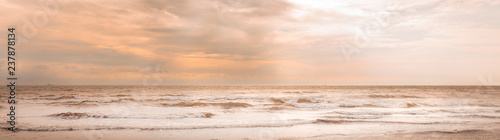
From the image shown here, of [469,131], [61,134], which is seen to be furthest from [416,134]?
[61,134]

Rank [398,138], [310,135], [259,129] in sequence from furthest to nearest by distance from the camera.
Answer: [259,129]
[310,135]
[398,138]

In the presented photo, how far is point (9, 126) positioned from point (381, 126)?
55.7ft

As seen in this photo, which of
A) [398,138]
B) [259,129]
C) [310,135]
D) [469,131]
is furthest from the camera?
[259,129]

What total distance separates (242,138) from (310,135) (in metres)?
2.67

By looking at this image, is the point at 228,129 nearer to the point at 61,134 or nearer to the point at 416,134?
the point at 61,134

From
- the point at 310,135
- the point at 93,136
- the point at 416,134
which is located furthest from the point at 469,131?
the point at 93,136

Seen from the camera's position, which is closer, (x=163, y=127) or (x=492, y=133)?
(x=492, y=133)

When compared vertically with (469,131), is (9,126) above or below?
above

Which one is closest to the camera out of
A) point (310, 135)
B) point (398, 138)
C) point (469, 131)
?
point (398, 138)

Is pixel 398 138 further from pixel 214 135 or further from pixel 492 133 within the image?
pixel 214 135

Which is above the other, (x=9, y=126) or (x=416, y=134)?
(x=9, y=126)

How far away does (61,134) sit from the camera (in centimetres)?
1155

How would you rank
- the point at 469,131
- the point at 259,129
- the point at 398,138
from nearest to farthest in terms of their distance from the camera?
the point at 398,138
the point at 469,131
the point at 259,129

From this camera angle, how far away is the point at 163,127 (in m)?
13.8
